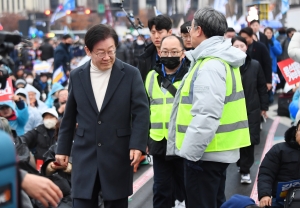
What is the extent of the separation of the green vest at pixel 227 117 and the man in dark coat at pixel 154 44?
2398mm

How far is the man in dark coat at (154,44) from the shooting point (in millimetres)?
7695

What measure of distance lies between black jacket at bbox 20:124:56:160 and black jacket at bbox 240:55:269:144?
2634 mm

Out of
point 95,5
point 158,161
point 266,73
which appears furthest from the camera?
point 95,5

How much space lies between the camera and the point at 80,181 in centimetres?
534

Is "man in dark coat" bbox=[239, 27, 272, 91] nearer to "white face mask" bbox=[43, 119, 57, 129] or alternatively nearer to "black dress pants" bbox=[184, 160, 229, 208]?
"white face mask" bbox=[43, 119, 57, 129]

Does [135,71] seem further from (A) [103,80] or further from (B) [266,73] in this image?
(B) [266,73]

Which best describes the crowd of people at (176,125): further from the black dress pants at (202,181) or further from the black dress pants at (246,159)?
the black dress pants at (246,159)

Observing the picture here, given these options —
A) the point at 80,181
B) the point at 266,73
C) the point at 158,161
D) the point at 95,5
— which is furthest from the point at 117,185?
the point at 95,5

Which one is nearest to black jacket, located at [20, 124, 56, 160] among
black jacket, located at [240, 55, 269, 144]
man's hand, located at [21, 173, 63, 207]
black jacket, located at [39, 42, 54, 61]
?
black jacket, located at [240, 55, 269, 144]

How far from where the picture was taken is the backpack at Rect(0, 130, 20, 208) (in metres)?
2.62

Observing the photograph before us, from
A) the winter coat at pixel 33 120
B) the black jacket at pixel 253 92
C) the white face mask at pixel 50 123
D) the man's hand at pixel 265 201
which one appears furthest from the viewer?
the winter coat at pixel 33 120

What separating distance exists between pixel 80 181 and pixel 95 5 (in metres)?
98.3

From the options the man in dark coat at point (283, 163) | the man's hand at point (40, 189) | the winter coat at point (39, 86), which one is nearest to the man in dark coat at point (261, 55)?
the man in dark coat at point (283, 163)

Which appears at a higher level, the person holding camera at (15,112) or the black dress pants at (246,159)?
the person holding camera at (15,112)
